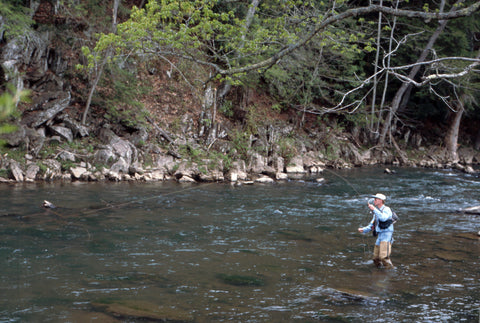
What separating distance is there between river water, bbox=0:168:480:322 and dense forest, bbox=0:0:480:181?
272 cm

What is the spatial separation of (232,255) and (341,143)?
1870 centimetres

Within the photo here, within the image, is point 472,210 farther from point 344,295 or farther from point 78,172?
point 78,172

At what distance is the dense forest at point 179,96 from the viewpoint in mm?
13141

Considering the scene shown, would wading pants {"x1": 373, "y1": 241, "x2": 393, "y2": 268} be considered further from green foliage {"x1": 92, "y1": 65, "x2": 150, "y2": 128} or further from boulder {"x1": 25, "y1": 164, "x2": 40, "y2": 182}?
green foliage {"x1": 92, "y1": 65, "x2": 150, "y2": 128}

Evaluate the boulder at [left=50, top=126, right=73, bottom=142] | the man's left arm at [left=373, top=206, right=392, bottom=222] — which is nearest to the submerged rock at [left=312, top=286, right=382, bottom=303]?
the man's left arm at [left=373, top=206, right=392, bottom=222]

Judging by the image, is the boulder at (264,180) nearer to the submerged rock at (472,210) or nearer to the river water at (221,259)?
the river water at (221,259)

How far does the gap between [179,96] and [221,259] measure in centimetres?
1547

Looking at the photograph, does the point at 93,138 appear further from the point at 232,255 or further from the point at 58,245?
the point at 232,255

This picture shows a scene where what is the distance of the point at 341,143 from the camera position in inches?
1021

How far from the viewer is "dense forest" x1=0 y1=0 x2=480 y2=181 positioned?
13141mm

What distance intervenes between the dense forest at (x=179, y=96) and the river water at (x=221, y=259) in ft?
8.93

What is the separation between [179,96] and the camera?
22.6m

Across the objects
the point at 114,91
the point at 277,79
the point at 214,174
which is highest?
the point at 277,79

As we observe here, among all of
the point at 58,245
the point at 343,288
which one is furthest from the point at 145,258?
the point at 343,288
